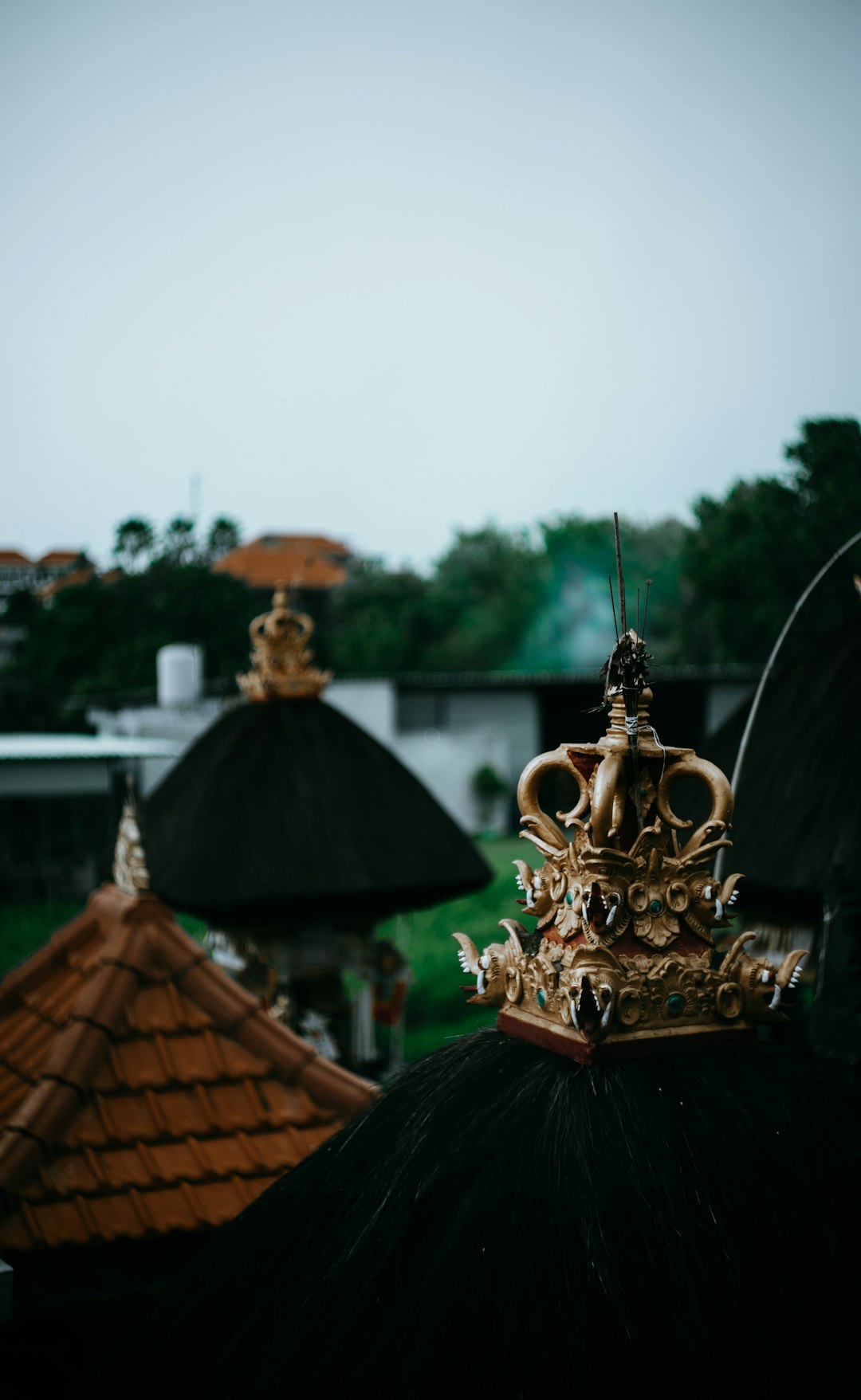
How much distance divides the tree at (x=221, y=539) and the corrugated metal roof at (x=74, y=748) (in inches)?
398

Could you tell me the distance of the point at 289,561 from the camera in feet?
98.6

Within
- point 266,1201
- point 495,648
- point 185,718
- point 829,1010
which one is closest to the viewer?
point 266,1201

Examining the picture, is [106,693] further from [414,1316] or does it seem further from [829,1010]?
[414,1316]

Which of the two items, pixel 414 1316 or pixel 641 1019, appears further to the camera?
pixel 641 1019

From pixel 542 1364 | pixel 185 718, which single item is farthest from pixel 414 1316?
pixel 185 718

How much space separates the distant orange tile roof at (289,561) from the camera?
26875 millimetres

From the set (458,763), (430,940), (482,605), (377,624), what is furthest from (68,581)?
(482,605)

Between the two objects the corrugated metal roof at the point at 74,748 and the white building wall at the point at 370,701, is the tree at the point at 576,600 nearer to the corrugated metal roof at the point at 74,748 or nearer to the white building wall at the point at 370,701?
the white building wall at the point at 370,701

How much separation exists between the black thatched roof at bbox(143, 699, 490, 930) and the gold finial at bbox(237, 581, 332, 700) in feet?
0.32

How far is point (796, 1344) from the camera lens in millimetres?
1847

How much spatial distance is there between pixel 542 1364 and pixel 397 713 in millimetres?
18440

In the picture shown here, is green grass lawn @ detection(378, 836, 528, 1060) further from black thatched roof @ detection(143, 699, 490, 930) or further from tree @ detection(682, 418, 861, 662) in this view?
tree @ detection(682, 418, 861, 662)

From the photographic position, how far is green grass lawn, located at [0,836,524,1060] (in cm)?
1216

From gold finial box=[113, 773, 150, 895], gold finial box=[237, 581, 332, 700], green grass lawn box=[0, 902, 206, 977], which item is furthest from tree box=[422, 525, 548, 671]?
gold finial box=[113, 773, 150, 895]
